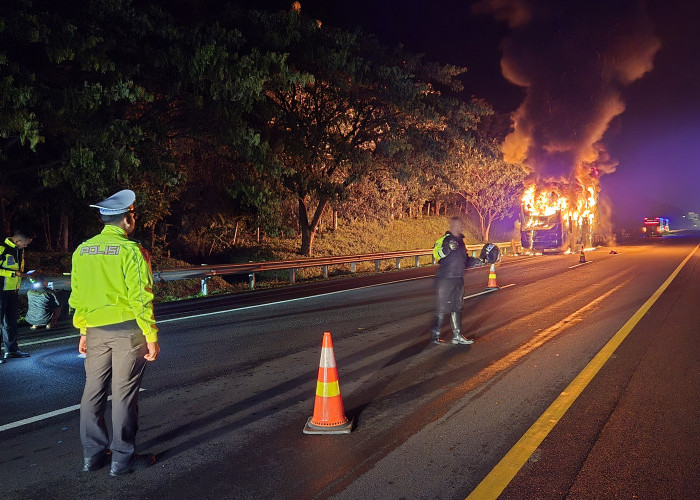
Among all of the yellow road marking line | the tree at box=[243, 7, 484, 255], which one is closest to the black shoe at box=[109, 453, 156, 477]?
the yellow road marking line

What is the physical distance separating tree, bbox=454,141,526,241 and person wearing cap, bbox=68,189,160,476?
28249mm

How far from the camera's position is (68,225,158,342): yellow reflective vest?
12.5 ft

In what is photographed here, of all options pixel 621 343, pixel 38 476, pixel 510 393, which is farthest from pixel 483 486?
pixel 621 343

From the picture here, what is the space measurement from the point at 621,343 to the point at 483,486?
5239 millimetres

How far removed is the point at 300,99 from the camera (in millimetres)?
22922

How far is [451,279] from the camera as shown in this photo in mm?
8156

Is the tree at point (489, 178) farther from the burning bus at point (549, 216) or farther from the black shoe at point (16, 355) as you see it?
the black shoe at point (16, 355)

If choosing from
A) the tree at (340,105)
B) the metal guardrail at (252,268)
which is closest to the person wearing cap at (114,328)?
the metal guardrail at (252,268)

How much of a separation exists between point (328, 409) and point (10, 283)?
5106 millimetres

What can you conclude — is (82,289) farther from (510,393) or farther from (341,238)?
(341,238)

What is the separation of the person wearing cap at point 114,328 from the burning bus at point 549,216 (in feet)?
95.7

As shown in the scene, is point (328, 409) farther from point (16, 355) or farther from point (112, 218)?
point (16, 355)

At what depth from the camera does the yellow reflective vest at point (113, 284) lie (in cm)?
382

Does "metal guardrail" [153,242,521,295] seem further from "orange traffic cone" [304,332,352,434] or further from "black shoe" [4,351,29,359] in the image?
"orange traffic cone" [304,332,352,434]
